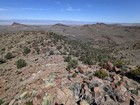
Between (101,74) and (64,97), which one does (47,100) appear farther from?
(101,74)

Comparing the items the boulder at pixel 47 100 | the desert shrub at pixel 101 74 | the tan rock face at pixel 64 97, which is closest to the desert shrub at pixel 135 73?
the desert shrub at pixel 101 74

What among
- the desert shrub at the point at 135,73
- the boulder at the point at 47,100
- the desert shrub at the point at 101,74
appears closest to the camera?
the boulder at the point at 47,100

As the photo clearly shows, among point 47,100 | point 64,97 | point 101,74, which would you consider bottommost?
point 47,100

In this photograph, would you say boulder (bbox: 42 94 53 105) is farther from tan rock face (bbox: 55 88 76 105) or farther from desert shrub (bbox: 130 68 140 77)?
desert shrub (bbox: 130 68 140 77)

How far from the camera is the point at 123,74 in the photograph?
1867 cm

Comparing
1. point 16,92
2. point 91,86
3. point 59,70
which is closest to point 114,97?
point 91,86

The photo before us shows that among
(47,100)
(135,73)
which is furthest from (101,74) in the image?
(47,100)

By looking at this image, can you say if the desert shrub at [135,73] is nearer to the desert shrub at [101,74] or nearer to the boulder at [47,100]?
the desert shrub at [101,74]

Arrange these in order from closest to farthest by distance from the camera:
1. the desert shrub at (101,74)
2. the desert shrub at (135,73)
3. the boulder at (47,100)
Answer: the boulder at (47,100), the desert shrub at (101,74), the desert shrub at (135,73)

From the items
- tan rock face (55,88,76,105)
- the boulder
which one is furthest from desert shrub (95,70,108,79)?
the boulder

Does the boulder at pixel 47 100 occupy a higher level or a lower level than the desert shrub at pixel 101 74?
lower

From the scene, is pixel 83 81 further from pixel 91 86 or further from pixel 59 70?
pixel 59 70

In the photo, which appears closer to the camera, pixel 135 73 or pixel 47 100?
pixel 47 100

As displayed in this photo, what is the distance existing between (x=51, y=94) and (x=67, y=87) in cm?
136
